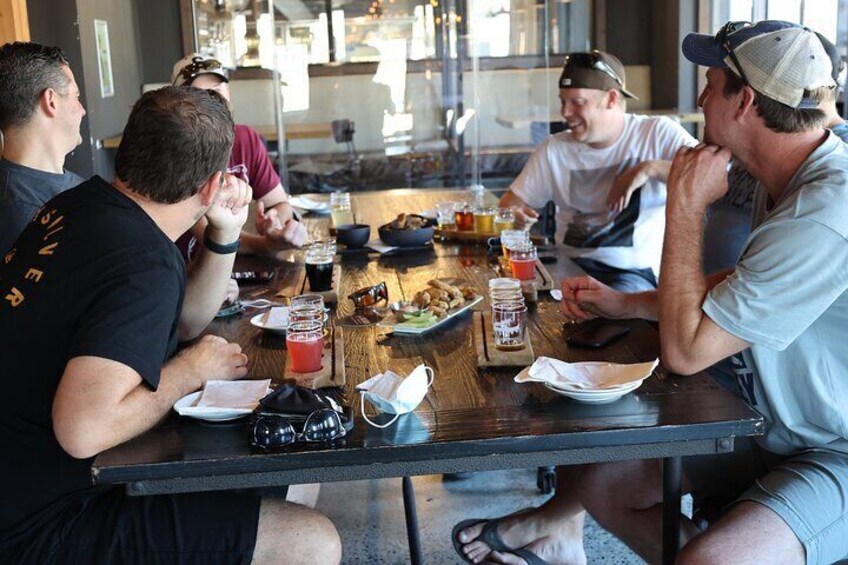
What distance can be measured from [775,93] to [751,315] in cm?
45

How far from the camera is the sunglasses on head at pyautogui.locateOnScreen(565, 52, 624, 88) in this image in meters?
3.47

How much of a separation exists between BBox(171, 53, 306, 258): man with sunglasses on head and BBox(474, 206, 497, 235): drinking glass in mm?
602

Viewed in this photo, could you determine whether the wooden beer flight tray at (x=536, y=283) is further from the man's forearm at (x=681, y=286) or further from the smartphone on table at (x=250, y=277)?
the smartphone on table at (x=250, y=277)

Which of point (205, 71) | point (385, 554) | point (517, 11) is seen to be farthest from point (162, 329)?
point (517, 11)

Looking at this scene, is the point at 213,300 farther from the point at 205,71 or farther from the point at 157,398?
the point at 205,71

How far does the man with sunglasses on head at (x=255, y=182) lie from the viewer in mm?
3217

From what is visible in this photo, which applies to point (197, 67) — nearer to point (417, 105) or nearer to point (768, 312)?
point (768, 312)

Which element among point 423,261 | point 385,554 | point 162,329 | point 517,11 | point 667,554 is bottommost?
point 385,554

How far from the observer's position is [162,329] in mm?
1599

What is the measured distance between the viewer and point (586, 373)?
1.81 m

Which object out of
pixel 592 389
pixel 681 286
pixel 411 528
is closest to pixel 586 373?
pixel 592 389

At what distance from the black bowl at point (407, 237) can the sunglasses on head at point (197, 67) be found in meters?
1.02

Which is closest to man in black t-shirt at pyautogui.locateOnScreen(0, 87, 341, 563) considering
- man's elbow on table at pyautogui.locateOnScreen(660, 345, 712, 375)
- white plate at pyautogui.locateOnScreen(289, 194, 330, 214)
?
man's elbow on table at pyautogui.locateOnScreen(660, 345, 712, 375)

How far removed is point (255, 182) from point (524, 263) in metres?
1.65
